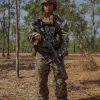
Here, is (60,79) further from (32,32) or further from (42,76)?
(32,32)

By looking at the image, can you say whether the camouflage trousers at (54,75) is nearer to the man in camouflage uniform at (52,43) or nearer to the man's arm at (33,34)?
the man in camouflage uniform at (52,43)

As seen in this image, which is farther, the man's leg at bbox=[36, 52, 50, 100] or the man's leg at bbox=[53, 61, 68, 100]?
the man's leg at bbox=[36, 52, 50, 100]

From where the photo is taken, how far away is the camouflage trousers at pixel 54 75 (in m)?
4.41

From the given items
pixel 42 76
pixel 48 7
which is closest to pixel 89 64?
pixel 42 76

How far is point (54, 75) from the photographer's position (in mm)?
4465

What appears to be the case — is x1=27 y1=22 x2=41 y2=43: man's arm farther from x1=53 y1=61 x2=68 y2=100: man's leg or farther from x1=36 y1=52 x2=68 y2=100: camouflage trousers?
x1=53 y1=61 x2=68 y2=100: man's leg

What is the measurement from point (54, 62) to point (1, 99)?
1775 millimetres

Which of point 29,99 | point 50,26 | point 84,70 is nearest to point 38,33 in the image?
point 50,26

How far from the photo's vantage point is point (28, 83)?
7602 millimetres

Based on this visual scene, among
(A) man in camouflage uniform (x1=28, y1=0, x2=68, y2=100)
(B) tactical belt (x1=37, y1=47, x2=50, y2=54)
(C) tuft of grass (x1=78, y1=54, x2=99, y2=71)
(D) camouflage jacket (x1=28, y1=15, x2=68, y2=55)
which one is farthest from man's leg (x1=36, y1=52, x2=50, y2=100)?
(C) tuft of grass (x1=78, y1=54, x2=99, y2=71)

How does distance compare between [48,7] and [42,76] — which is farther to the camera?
[42,76]

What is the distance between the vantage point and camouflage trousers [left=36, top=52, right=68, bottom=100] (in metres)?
4.41

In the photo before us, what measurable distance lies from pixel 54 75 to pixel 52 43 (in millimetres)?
481

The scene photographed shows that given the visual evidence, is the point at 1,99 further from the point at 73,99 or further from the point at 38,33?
the point at 38,33
